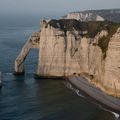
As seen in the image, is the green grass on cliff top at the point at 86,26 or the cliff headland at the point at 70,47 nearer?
the cliff headland at the point at 70,47

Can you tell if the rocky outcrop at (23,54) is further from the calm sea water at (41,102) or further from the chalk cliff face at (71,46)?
the chalk cliff face at (71,46)

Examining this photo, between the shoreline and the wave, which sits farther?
the wave

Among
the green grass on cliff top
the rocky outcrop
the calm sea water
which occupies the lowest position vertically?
the calm sea water

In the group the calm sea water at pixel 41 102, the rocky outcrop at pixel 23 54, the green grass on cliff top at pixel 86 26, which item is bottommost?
the calm sea water at pixel 41 102

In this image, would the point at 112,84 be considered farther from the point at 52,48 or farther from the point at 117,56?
the point at 52,48

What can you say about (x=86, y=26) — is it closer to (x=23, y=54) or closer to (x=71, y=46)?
(x=71, y=46)

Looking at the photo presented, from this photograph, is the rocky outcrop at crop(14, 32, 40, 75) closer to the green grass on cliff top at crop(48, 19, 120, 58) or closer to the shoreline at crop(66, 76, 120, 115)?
the green grass on cliff top at crop(48, 19, 120, 58)

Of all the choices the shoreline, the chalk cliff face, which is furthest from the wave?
the chalk cliff face

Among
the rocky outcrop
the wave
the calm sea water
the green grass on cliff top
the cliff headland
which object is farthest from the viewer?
the rocky outcrop

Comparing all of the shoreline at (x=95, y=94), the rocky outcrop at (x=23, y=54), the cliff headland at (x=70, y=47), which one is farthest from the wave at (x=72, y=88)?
the rocky outcrop at (x=23, y=54)
